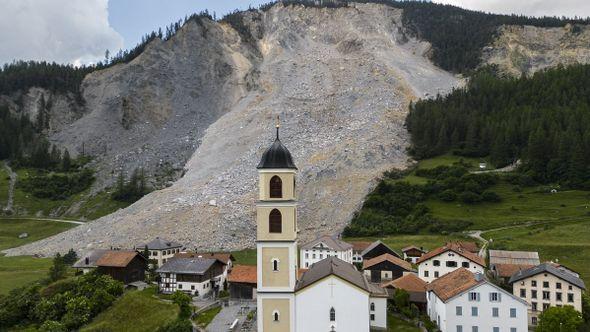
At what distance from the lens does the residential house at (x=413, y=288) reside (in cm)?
4844

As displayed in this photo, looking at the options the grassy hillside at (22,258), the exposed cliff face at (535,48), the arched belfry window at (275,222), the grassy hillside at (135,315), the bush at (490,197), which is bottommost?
the grassy hillside at (135,315)

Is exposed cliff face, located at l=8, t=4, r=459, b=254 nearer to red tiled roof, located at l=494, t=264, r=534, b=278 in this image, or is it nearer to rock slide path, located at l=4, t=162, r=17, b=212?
rock slide path, located at l=4, t=162, r=17, b=212

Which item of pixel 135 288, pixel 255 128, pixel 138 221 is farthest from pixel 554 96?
pixel 135 288

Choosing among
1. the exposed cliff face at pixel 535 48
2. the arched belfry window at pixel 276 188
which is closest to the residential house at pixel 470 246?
the arched belfry window at pixel 276 188

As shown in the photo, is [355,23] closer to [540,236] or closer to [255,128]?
[255,128]

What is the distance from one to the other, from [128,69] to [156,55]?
34.7ft

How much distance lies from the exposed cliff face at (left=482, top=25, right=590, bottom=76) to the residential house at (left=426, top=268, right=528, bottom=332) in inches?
5643

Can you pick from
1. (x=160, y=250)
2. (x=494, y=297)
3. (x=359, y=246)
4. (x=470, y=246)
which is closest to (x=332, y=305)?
(x=494, y=297)

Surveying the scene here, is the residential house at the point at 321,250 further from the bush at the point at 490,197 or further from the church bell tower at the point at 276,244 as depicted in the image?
the bush at the point at 490,197

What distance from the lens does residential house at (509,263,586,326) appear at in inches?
1756

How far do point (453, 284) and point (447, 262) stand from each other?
1433 cm

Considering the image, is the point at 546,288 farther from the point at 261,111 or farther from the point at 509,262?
the point at 261,111

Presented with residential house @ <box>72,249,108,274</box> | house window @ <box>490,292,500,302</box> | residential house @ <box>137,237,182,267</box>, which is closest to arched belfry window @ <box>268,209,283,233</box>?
house window @ <box>490,292,500,302</box>

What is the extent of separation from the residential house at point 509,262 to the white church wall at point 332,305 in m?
22.9
